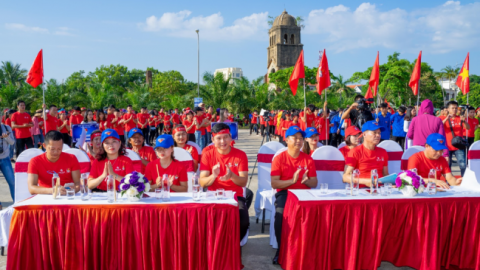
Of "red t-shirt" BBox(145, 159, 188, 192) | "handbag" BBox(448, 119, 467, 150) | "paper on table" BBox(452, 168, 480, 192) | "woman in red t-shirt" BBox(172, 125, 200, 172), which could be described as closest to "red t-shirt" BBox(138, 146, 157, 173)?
"woman in red t-shirt" BBox(172, 125, 200, 172)

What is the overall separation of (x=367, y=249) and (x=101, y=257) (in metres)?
2.58

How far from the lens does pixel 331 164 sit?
5.32 meters

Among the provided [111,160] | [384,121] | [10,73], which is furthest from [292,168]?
[10,73]

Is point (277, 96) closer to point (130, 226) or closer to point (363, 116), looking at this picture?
point (363, 116)

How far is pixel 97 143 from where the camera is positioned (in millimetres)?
5312

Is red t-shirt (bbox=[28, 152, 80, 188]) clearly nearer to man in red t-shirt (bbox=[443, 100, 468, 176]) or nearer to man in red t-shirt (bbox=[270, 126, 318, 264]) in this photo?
man in red t-shirt (bbox=[270, 126, 318, 264])

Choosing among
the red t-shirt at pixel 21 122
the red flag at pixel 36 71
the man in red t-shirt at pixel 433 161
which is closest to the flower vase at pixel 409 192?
the man in red t-shirt at pixel 433 161

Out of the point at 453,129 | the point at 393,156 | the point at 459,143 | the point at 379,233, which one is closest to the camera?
the point at 379,233

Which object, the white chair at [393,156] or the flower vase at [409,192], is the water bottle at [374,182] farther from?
the white chair at [393,156]

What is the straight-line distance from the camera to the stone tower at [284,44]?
69125 millimetres

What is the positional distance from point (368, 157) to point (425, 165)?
67cm

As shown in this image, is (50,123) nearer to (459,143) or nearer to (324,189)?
(324,189)

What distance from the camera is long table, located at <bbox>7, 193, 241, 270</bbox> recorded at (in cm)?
350

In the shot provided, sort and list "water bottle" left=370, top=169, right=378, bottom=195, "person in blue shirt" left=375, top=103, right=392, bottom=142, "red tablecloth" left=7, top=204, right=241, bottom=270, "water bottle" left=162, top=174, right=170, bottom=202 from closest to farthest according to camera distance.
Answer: "red tablecloth" left=7, top=204, right=241, bottom=270 → "water bottle" left=162, top=174, right=170, bottom=202 → "water bottle" left=370, top=169, right=378, bottom=195 → "person in blue shirt" left=375, top=103, right=392, bottom=142
